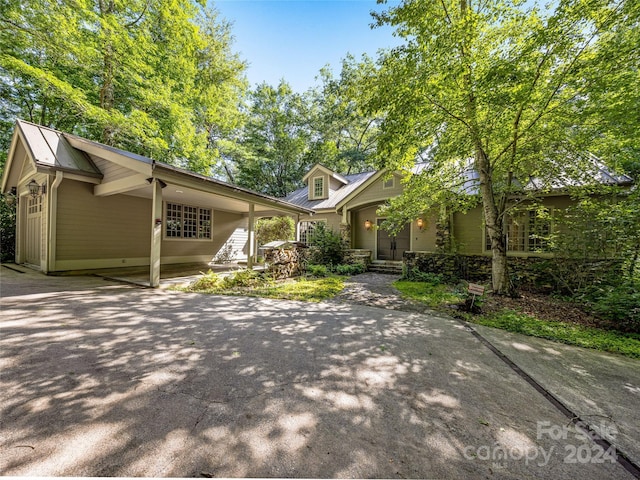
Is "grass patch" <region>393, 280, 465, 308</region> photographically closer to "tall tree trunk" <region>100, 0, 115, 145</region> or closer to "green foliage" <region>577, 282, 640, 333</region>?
"green foliage" <region>577, 282, 640, 333</region>

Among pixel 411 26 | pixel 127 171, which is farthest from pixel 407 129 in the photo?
pixel 127 171

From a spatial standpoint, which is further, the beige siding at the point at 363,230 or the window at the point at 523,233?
the beige siding at the point at 363,230

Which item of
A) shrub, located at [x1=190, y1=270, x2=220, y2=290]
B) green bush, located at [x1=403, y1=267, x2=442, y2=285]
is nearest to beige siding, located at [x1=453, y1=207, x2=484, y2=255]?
green bush, located at [x1=403, y1=267, x2=442, y2=285]

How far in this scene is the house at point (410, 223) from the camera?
8.38m

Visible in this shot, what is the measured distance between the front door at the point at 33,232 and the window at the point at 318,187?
36.8ft

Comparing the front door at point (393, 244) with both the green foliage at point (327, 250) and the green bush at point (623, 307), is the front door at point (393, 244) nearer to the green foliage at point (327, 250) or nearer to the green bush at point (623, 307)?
the green foliage at point (327, 250)

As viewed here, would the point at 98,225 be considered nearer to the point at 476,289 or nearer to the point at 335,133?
the point at 476,289

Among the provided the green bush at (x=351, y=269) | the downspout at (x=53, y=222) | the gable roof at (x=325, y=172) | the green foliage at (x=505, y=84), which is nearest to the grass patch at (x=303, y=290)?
the green bush at (x=351, y=269)

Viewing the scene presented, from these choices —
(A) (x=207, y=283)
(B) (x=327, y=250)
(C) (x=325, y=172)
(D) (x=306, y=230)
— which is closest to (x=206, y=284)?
(A) (x=207, y=283)

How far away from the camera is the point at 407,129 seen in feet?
18.3

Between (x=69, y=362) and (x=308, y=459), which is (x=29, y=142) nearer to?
(x=69, y=362)

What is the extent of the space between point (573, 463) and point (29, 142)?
12058 mm

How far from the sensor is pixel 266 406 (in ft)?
6.67

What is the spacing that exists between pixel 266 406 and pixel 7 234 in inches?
599
